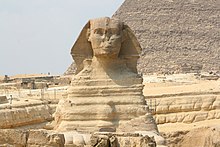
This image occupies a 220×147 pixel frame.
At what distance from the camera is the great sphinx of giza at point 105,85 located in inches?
445

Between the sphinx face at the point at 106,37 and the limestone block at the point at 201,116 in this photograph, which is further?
the limestone block at the point at 201,116

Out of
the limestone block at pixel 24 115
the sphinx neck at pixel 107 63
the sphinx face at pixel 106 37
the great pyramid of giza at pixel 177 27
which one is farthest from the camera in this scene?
the great pyramid of giza at pixel 177 27

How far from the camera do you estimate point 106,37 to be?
11578 mm

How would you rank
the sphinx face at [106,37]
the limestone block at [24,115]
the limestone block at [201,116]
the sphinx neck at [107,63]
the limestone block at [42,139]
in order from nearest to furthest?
the limestone block at [42,139], the sphinx face at [106,37], the sphinx neck at [107,63], the limestone block at [24,115], the limestone block at [201,116]

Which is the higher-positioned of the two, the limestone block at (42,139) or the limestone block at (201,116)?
the limestone block at (201,116)

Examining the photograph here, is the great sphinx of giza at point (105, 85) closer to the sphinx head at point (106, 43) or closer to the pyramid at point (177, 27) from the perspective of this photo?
the sphinx head at point (106, 43)

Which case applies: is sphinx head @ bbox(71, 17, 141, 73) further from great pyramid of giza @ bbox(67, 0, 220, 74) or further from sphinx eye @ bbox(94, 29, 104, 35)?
great pyramid of giza @ bbox(67, 0, 220, 74)

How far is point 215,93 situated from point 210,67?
11204cm

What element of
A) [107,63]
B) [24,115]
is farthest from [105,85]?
[24,115]

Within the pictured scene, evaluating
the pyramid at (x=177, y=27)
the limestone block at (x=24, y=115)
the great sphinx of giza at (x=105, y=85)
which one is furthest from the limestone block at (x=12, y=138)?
the pyramid at (x=177, y=27)

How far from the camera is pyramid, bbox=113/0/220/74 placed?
140875mm

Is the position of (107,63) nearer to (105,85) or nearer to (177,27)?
(105,85)

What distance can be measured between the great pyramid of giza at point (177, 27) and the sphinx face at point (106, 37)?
126709 mm

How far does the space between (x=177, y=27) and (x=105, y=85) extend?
133m
